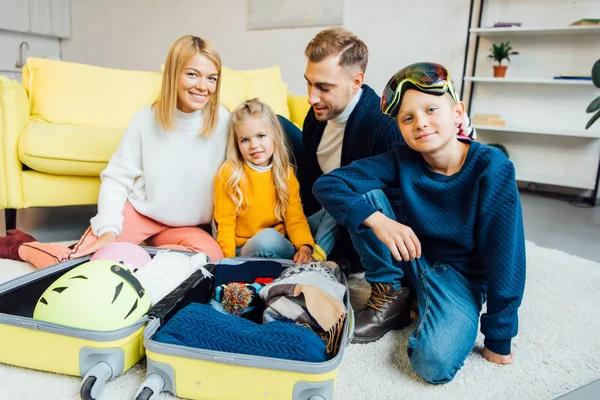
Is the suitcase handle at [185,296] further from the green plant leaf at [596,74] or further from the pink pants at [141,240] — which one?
the green plant leaf at [596,74]

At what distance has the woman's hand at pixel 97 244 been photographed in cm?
128

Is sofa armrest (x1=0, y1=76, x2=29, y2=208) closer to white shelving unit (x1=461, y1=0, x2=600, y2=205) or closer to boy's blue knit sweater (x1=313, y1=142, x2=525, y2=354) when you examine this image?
boy's blue knit sweater (x1=313, y1=142, x2=525, y2=354)

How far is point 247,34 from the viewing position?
3.82 metres

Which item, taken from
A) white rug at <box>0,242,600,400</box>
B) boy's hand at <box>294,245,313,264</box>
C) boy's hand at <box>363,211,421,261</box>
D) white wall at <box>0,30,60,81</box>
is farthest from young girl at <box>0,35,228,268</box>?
white wall at <box>0,30,60,81</box>

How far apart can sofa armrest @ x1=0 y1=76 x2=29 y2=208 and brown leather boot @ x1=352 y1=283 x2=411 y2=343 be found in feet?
4.91

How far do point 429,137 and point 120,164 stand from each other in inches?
41.4

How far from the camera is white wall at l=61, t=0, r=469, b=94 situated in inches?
125

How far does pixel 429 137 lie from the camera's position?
40.6 inches

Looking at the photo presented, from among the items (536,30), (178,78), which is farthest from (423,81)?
(536,30)

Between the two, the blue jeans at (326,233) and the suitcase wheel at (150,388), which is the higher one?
the blue jeans at (326,233)

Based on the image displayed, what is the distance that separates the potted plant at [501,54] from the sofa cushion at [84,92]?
7.22 feet

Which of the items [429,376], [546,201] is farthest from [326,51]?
[546,201]

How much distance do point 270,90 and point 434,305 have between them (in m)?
1.83

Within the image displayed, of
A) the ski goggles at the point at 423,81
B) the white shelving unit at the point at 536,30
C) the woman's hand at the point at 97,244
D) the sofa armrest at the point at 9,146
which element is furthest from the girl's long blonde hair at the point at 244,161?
the white shelving unit at the point at 536,30
